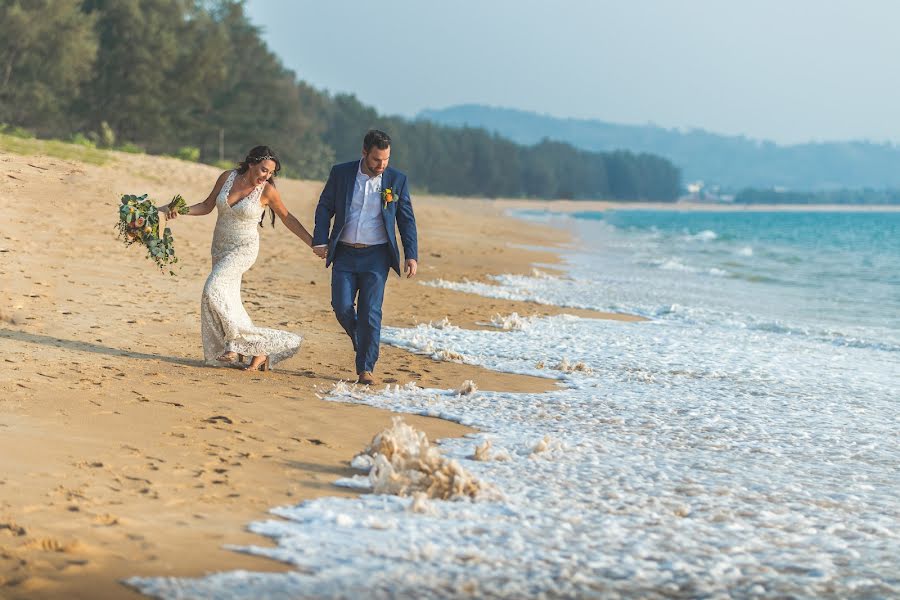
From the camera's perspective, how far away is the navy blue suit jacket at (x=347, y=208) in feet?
26.7

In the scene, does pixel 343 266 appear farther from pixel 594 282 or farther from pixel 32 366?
pixel 594 282

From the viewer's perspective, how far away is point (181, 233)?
16.7 metres

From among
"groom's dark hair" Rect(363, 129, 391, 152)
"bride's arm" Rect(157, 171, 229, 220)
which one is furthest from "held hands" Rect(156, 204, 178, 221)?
"groom's dark hair" Rect(363, 129, 391, 152)

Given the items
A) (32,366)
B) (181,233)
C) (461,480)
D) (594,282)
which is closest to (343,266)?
(32,366)

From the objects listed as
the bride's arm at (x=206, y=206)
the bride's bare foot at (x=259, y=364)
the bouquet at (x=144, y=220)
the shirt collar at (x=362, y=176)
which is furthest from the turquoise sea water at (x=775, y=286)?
the bouquet at (x=144, y=220)

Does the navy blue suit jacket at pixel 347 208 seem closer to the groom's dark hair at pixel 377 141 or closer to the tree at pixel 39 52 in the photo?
the groom's dark hair at pixel 377 141

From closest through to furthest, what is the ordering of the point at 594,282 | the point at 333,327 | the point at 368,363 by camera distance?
the point at 368,363 → the point at 333,327 → the point at 594,282

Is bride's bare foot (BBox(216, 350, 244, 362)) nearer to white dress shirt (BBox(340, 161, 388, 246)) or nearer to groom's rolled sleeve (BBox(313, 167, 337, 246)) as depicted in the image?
groom's rolled sleeve (BBox(313, 167, 337, 246))

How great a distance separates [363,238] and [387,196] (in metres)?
0.41

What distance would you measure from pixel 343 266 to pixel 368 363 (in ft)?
2.67

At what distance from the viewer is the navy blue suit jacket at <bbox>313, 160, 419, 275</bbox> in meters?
8.12

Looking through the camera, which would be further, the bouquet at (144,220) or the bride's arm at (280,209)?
the bouquet at (144,220)

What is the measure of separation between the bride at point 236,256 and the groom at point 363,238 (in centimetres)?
32

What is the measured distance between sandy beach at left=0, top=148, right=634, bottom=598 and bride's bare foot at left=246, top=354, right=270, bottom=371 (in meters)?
0.20
